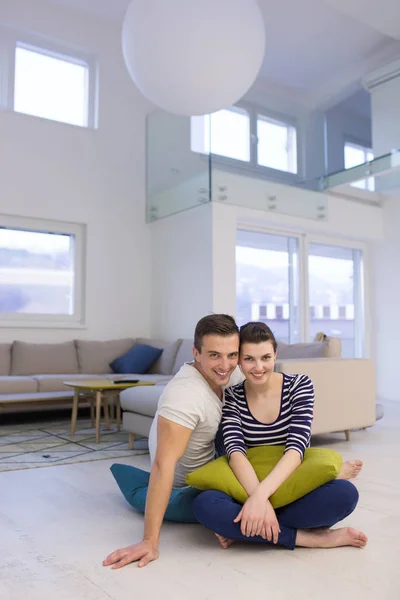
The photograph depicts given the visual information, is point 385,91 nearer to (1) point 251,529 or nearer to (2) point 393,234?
(2) point 393,234

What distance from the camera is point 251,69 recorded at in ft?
11.1

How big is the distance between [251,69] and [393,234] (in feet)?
15.0

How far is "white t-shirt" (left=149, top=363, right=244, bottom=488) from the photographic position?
1901mm

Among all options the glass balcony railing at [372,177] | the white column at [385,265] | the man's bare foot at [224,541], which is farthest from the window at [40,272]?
the man's bare foot at [224,541]

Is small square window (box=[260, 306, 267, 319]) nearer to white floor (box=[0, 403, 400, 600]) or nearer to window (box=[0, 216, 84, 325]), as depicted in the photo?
window (box=[0, 216, 84, 325])

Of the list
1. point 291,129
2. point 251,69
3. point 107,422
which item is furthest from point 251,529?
point 291,129

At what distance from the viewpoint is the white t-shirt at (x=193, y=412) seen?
6.24 ft

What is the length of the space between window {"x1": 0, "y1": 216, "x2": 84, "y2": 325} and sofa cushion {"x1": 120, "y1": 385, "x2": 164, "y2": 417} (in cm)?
245

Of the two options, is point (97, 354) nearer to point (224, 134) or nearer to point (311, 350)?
point (311, 350)

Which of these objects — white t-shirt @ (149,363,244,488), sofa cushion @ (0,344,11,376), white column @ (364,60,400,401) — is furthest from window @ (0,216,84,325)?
white t-shirt @ (149,363,244,488)

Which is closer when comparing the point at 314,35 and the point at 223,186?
the point at 223,186

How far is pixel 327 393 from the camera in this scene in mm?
3908

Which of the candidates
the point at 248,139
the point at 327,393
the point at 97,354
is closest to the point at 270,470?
the point at 327,393

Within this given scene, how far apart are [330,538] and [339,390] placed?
2103 mm
